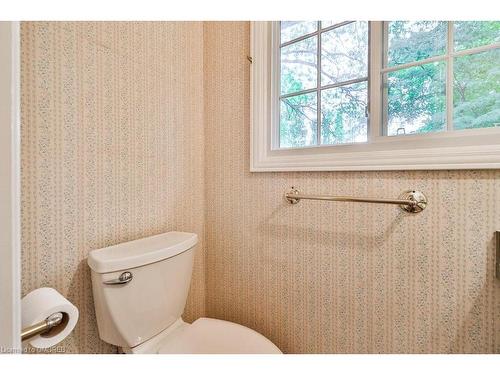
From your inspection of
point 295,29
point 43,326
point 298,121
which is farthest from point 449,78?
point 43,326

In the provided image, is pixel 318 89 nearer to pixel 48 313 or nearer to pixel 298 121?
pixel 298 121

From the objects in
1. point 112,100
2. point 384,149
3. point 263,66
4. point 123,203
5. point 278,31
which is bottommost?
point 123,203

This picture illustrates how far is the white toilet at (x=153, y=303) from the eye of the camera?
2.18 feet

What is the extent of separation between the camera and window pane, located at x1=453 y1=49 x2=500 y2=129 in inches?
26.3

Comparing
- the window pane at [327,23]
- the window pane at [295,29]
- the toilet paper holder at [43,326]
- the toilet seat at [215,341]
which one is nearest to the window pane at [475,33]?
the window pane at [327,23]

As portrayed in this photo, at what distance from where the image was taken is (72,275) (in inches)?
27.8

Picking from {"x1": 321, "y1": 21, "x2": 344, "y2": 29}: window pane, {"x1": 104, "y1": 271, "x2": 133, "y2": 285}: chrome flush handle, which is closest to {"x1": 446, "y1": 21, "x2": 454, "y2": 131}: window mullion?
{"x1": 321, "y1": 21, "x2": 344, "y2": 29}: window pane

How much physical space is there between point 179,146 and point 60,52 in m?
0.49

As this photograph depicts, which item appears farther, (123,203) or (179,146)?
(179,146)

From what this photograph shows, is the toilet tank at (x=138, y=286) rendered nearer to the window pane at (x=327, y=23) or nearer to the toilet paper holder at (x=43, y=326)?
the toilet paper holder at (x=43, y=326)

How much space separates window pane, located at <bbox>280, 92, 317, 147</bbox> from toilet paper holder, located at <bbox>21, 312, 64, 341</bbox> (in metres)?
0.94

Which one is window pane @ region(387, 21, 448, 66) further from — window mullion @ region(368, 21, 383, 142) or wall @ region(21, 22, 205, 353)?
wall @ region(21, 22, 205, 353)

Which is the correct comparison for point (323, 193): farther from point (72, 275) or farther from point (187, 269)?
point (72, 275)
